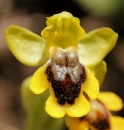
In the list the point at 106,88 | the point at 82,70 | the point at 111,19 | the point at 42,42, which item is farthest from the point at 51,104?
the point at 111,19

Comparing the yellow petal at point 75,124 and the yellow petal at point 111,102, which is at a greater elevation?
the yellow petal at point 75,124

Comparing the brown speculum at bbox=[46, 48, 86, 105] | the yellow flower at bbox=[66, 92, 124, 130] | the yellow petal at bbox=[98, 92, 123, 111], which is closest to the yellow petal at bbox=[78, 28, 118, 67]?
the brown speculum at bbox=[46, 48, 86, 105]

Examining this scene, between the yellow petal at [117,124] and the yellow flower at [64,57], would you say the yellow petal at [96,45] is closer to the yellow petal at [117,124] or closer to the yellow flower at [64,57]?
the yellow flower at [64,57]

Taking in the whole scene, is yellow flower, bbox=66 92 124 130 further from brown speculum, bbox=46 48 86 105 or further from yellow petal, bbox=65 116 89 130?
brown speculum, bbox=46 48 86 105

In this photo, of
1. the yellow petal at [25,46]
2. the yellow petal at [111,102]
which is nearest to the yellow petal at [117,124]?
the yellow petal at [111,102]

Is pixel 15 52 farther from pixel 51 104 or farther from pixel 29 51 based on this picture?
pixel 51 104

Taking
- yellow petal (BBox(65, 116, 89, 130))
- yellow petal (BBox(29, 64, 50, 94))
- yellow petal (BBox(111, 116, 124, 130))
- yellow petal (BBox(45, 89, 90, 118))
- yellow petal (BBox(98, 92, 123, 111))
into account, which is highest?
Answer: yellow petal (BBox(29, 64, 50, 94))
